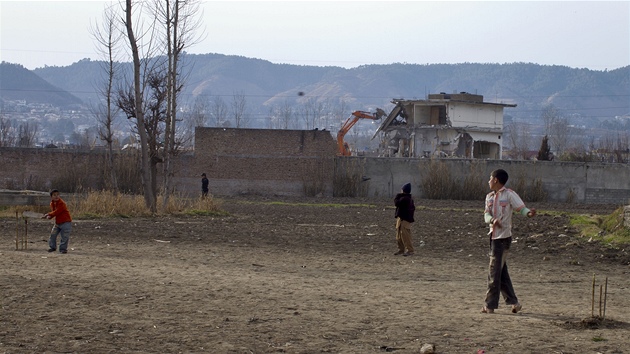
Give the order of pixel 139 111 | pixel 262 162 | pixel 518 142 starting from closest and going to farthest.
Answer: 1. pixel 139 111
2. pixel 262 162
3. pixel 518 142

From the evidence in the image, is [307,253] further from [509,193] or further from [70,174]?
[70,174]

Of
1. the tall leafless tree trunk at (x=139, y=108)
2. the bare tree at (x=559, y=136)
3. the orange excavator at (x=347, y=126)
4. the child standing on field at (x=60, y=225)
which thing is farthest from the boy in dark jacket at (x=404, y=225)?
the bare tree at (x=559, y=136)

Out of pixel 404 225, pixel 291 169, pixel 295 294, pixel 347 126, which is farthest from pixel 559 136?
pixel 295 294

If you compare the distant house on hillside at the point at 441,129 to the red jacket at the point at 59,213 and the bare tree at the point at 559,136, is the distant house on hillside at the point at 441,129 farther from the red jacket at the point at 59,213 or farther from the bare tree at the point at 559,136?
the bare tree at the point at 559,136

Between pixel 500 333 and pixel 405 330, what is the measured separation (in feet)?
3.46

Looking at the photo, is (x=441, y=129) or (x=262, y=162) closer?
(x=262, y=162)

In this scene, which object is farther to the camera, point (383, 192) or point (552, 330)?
point (383, 192)

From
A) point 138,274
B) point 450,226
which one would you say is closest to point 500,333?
point 138,274

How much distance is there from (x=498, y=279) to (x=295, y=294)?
9.46ft

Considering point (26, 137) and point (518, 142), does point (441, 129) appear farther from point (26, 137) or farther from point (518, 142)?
point (518, 142)

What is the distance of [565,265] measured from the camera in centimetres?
1827

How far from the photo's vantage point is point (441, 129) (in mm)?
71938

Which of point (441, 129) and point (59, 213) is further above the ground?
point (441, 129)

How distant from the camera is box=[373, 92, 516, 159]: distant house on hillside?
71.5 meters
